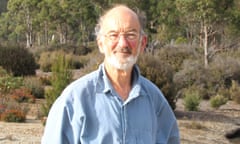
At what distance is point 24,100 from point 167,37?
2375 centimetres

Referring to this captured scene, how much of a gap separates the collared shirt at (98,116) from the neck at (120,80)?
0.11ft

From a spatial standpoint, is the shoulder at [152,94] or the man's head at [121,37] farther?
the shoulder at [152,94]

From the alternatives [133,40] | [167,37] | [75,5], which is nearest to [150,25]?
[167,37]

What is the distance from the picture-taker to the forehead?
3.30 m

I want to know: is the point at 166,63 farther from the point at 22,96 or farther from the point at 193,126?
the point at 193,126

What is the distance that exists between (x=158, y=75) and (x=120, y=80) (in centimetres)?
1358

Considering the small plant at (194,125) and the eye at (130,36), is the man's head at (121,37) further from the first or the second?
the small plant at (194,125)

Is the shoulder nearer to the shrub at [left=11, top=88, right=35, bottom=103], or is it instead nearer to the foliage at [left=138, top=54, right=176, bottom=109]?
the foliage at [left=138, top=54, right=176, bottom=109]

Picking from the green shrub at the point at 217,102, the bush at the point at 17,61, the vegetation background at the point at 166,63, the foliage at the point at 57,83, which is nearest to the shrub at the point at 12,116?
the vegetation background at the point at 166,63

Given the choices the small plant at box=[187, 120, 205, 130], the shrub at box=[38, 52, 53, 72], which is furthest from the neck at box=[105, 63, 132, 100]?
the shrub at box=[38, 52, 53, 72]

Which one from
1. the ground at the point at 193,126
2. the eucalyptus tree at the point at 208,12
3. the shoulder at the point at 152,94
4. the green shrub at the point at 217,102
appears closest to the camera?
the shoulder at the point at 152,94

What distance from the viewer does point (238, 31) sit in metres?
31.2

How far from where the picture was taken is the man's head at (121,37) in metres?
3.29

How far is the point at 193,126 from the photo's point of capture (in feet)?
51.5
